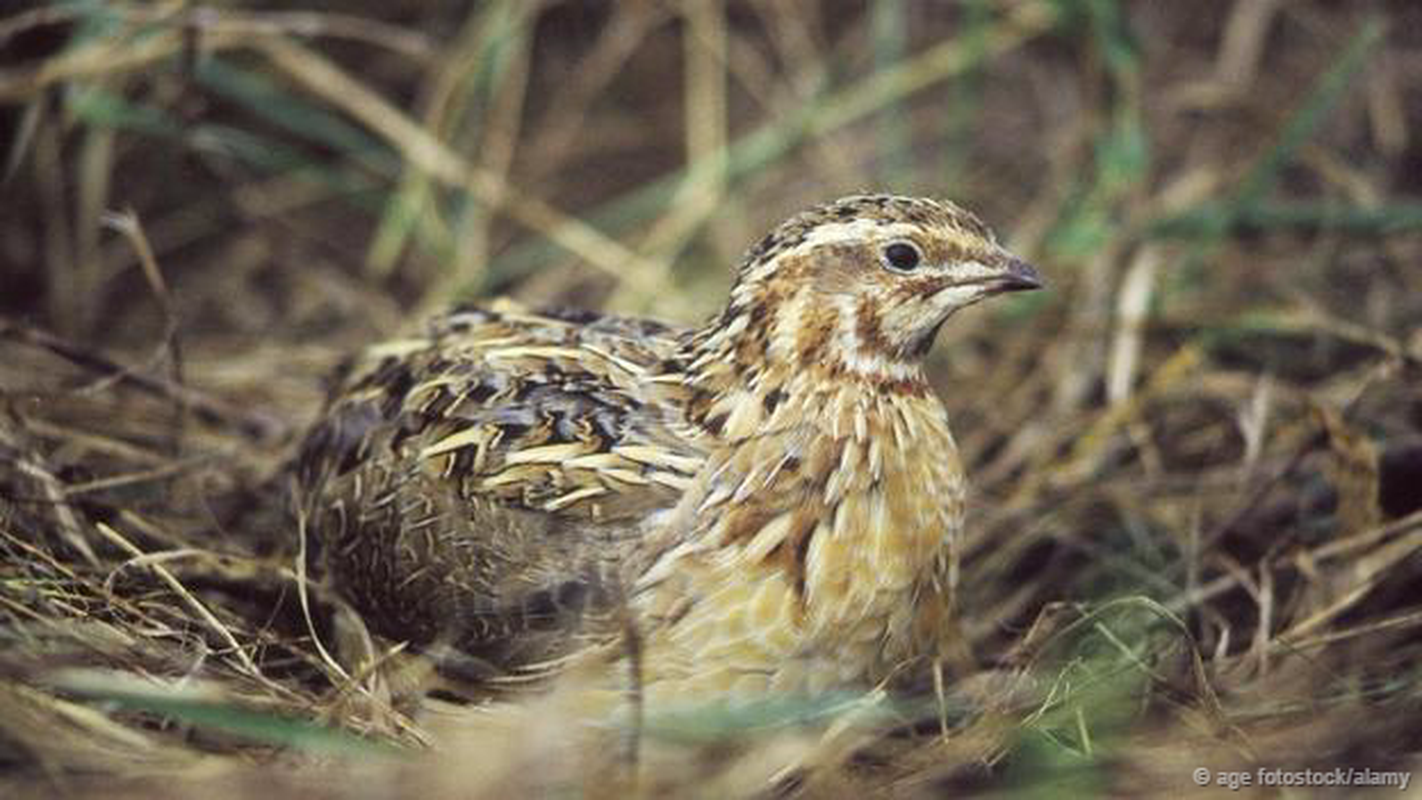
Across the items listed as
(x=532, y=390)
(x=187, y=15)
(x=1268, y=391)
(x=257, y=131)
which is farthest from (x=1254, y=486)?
(x=257, y=131)

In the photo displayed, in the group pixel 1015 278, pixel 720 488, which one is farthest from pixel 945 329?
pixel 720 488

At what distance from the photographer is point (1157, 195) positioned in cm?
524

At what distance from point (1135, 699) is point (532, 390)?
1327mm

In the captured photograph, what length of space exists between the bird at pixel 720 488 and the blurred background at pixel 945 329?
0.26 m

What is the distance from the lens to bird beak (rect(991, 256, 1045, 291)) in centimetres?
318

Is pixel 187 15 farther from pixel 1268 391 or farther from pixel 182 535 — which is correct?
pixel 1268 391

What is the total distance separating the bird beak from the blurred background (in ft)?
2.18

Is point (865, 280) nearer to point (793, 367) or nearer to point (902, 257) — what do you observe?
point (902, 257)

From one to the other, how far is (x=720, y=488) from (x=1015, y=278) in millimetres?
730

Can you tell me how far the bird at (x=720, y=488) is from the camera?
3.00 metres

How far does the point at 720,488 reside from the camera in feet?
10.1

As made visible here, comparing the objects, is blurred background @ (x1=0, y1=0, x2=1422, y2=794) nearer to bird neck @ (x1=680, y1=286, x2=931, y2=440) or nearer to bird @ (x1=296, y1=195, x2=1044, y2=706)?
bird @ (x1=296, y1=195, x2=1044, y2=706)

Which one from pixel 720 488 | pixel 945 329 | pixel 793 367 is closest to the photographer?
pixel 720 488

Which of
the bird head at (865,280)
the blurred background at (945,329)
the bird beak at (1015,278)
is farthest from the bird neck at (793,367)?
the blurred background at (945,329)
